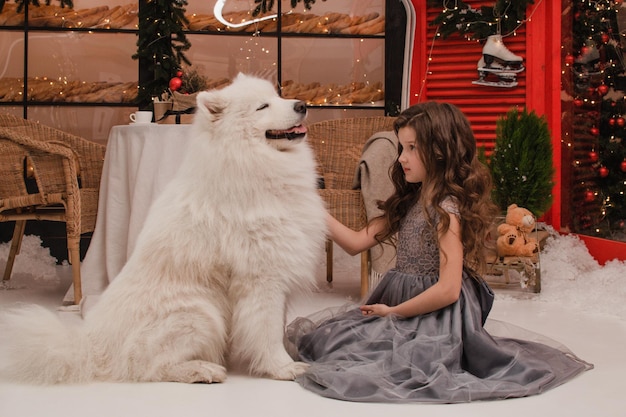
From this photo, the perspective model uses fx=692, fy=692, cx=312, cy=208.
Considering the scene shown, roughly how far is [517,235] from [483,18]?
1.98 m

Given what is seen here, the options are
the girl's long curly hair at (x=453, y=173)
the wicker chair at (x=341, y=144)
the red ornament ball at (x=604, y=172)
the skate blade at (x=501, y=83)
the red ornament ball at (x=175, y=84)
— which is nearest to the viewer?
the girl's long curly hair at (x=453, y=173)

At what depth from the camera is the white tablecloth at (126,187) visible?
367 centimetres

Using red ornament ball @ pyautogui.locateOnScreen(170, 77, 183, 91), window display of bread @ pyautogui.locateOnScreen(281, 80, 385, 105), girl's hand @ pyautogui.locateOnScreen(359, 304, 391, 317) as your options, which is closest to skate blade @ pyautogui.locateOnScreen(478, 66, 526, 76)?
window display of bread @ pyautogui.locateOnScreen(281, 80, 385, 105)

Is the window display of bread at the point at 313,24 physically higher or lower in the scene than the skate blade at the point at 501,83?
higher

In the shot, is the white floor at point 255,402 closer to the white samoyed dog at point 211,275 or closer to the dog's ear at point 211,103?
the white samoyed dog at point 211,275

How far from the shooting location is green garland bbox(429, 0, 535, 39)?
5262mm

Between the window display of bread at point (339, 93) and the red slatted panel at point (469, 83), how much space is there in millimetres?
398

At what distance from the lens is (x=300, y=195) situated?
2.34 meters

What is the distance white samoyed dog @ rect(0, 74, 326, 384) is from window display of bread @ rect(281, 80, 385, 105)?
3.57 m

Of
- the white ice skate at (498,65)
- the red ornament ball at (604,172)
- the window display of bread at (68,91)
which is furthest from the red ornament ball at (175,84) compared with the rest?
the red ornament ball at (604,172)

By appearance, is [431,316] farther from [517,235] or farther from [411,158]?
[517,235]

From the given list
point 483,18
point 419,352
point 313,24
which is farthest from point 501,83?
point 419,352

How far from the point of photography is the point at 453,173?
2.41 metres

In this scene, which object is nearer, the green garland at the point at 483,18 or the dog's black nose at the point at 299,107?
the dog's black nose at the point at 299,107
